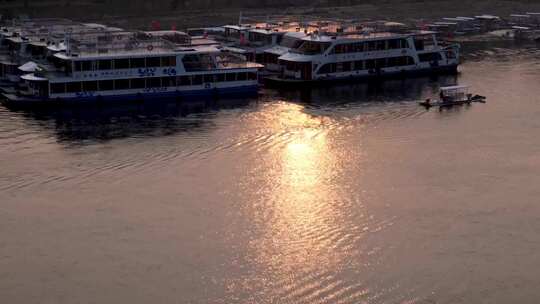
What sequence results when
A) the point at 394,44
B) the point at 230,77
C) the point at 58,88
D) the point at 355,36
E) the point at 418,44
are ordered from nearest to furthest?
the point at 58,88, the point at 230,77, the point at 355,36, the point at 394,44, the point at 418,44

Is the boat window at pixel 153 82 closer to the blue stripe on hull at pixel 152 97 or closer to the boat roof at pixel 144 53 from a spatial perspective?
the blue stripe on hull at pixel 152 97

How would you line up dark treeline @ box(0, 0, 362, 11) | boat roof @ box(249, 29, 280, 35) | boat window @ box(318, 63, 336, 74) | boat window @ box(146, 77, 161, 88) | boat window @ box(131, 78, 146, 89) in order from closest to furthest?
boat window @ box(131, 78, 146, 89), boat window @ box(146, 77, 161, 88), boat window @ box(318, 63, 336, 74), boat roof @ box(249, 29, 280, 35), dark treeline @ box(0, 0, 362, 11)

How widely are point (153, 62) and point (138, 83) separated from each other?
3.91 ft

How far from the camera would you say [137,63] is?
1841 inches

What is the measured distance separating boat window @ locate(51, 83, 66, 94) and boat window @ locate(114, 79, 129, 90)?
94.3 inches

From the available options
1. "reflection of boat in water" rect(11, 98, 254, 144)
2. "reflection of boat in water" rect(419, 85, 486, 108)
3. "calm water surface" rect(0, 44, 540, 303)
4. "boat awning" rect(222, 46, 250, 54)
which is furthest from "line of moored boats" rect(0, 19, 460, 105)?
"reflection of boat in water" rect(419, 85, 486, 108)

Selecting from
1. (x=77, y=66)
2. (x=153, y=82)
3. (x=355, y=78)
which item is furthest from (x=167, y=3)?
(x=77, y=66)

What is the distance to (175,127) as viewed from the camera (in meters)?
41.6

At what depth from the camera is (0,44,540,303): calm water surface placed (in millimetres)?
25875

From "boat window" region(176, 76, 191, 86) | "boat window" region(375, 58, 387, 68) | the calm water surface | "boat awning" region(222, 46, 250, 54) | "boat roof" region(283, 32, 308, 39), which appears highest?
"boat roof" region(283, 32, 308, 39)

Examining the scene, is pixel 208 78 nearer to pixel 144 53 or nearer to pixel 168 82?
pixel 168 82

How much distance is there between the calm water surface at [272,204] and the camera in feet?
84.9

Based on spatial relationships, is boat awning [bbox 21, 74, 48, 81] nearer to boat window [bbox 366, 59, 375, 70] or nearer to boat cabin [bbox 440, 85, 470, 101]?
boat window [bbox 366, 59, 375, 70]

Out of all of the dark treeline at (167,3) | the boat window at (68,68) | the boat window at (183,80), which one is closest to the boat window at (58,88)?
the boat window at (68,68)
